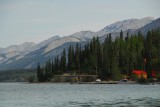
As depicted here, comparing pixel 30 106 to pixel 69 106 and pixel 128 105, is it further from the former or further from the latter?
pixel 128 105

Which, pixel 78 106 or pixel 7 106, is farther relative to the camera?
pixel 7 106

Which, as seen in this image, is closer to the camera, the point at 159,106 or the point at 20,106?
the point at 159,106

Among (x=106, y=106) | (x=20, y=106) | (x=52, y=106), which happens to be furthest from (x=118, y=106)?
(x=20, y=106)

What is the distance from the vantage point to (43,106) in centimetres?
6900

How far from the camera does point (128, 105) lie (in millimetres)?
67625

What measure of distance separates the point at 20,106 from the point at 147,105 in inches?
821

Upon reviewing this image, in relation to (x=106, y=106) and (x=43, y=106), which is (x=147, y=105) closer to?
(x=106, y=106)

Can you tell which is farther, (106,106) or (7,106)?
(7,106)

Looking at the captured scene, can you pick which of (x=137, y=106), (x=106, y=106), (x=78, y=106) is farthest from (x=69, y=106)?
(x=137, y=106)

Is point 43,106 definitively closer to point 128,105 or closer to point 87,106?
point 87,106

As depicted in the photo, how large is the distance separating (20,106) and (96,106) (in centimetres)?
1302

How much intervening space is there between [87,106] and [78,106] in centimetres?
142

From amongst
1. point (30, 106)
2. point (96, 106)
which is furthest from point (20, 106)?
point (96, 106)

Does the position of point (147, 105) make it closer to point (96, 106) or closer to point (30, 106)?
point (96, 106)
